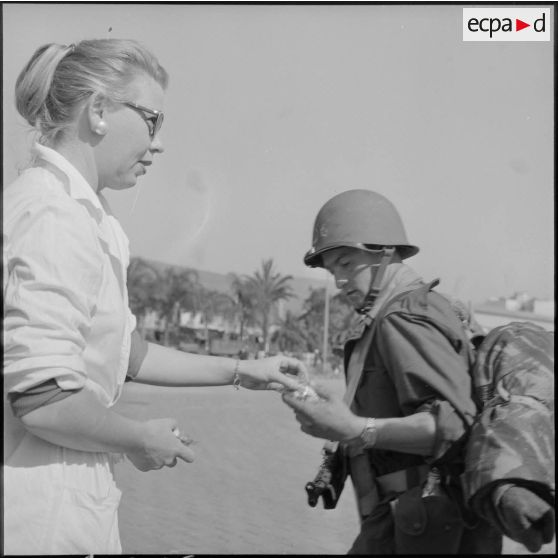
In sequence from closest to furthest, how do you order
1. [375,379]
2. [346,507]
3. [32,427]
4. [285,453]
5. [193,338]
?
[32,427] < [375,379] < [346,507] < [285,453] < [193,338]

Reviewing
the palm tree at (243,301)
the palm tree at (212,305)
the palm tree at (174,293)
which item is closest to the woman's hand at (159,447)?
the palm tree at (243,301)

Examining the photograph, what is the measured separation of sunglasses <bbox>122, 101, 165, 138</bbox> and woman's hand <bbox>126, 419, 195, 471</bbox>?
78cm

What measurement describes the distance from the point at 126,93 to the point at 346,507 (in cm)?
595

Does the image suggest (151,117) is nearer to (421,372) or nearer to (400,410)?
(421,372)

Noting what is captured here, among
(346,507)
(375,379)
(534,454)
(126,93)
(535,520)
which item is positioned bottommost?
(346,507)

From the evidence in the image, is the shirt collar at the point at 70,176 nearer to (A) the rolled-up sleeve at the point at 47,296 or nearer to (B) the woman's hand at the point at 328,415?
(A) the rolled-up sleeve at the point at 47,296

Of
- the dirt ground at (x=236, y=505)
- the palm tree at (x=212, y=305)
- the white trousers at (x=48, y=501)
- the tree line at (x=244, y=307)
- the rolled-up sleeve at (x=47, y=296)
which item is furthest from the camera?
the palm tree at (x=212, y=305)

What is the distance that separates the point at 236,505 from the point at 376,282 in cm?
485

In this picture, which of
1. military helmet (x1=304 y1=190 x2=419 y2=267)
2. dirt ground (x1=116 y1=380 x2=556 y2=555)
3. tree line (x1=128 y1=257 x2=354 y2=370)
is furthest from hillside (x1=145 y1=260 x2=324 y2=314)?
military helmet (x1=304 y1=190 x2=419 y2=267)

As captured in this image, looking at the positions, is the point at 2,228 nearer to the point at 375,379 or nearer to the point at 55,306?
the point at 55,306

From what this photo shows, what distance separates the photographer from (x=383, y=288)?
9.95ft

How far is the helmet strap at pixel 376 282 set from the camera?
9.97ft

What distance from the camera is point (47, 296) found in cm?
198

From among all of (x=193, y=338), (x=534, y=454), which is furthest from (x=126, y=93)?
(x=193, y=338)
